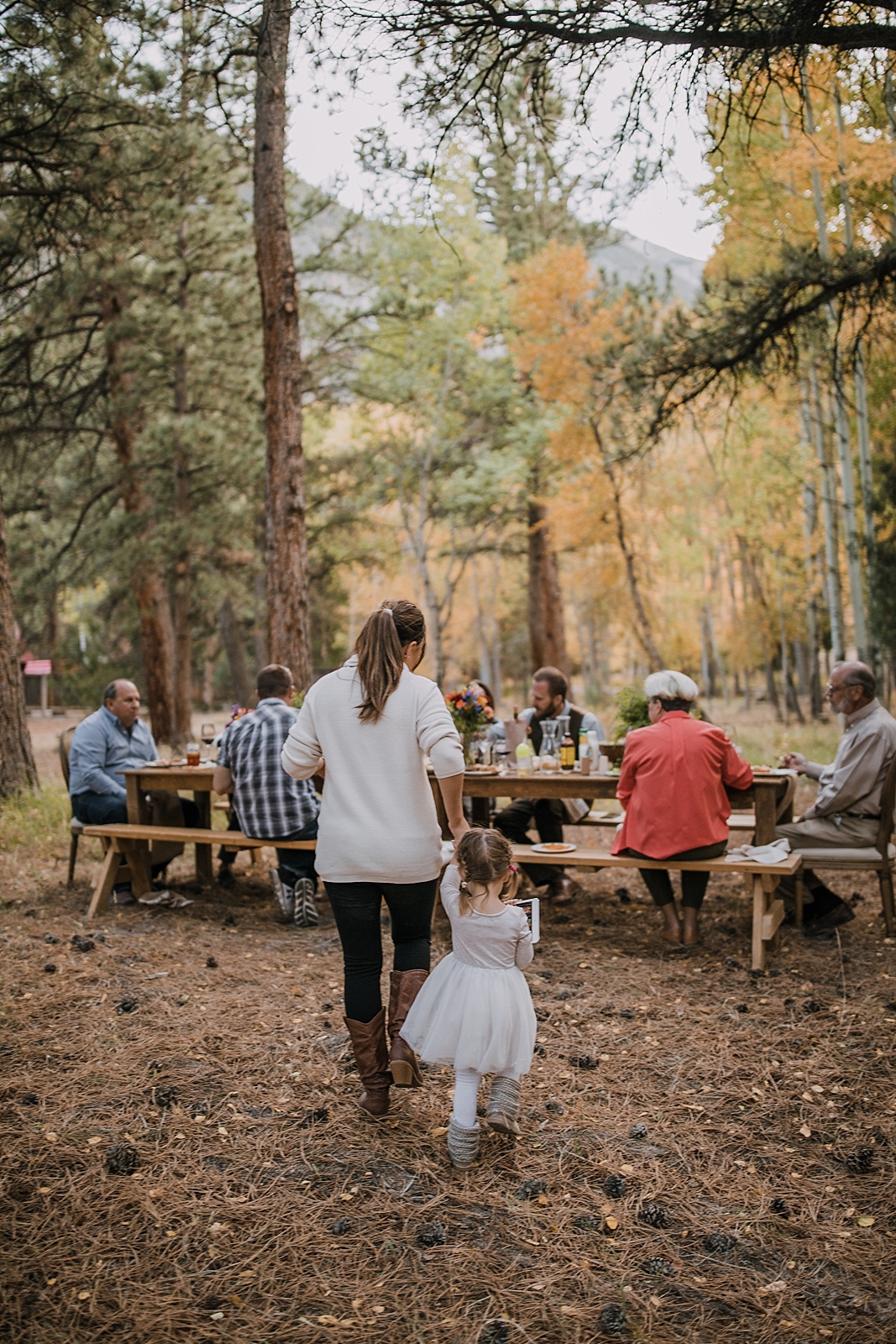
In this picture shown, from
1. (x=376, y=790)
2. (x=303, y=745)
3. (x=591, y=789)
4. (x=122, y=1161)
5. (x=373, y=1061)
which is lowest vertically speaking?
(x=122, y=1161)

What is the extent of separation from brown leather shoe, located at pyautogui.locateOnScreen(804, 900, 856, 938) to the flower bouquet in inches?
88.8

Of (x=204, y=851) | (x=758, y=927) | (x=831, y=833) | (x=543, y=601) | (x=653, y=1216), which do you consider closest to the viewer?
(x=653, y=1216)

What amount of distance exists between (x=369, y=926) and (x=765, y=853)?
2.71 m

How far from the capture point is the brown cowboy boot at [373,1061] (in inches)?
142

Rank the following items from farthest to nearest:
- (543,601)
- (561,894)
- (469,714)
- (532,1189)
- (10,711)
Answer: (543,601)
(10,711)
(561,894)
(469,714)
(532,1189)

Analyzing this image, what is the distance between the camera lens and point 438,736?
3.40m

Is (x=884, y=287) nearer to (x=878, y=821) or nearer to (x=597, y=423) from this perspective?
(x=878, y=821)

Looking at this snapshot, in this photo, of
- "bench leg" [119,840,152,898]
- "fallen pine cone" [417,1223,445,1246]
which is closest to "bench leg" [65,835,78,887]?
"bench leg" [119,840,152,898]

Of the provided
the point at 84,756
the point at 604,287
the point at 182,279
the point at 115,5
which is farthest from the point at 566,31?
the point at 604,287

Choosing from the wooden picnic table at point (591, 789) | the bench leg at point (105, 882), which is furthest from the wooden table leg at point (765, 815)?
the bench leg at point (105, 882)

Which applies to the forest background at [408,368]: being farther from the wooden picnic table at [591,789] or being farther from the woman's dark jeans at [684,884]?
the woman's dark jeans at [684,884]

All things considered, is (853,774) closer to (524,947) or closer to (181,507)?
(524,947)

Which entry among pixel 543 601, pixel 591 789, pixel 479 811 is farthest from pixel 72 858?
pixel 543 601

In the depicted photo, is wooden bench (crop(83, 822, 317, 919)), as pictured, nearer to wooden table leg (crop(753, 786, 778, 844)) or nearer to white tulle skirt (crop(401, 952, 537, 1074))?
wooden table leg (crop(753, 786, 778, 844))
